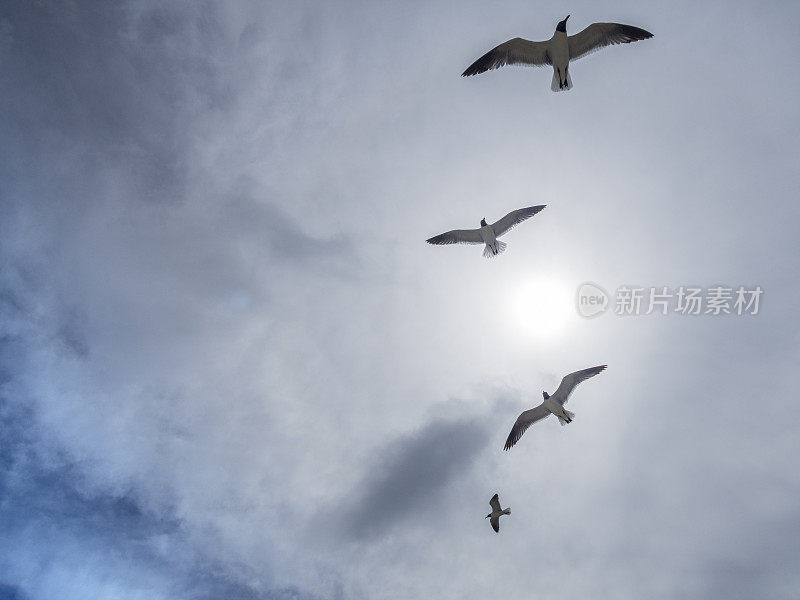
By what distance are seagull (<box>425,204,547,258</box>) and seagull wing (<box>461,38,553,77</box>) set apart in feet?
23.1

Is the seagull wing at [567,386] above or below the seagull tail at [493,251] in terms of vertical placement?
below

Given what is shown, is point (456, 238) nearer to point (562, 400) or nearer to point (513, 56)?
point (513, 56)

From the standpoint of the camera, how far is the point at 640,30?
19156 mm

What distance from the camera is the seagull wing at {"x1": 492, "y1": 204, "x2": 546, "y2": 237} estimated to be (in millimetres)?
24734

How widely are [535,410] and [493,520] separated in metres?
6.71

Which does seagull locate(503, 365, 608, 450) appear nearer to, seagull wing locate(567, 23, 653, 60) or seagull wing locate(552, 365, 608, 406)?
seagull wing locate(552, 365, 608, 406)

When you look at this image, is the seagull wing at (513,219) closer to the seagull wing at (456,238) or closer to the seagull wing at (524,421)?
the seagull wing at (456,238)

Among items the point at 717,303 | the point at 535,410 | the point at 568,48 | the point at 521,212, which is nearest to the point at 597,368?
the point at 535,410

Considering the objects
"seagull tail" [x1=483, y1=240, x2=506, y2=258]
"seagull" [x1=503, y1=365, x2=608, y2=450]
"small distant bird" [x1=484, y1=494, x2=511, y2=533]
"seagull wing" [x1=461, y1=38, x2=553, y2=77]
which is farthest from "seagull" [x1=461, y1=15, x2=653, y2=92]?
"small distant bird" [x1=484, y1=494, x2=511, y2=533]

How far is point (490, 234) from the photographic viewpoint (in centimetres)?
2547

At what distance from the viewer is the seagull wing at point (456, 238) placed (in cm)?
2639

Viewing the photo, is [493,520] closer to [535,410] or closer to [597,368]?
[535,410]

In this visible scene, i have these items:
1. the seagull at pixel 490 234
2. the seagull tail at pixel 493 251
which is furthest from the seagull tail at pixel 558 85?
the seagull tail at pixel 493 251

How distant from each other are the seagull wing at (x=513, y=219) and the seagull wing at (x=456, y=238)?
1.30 meters
